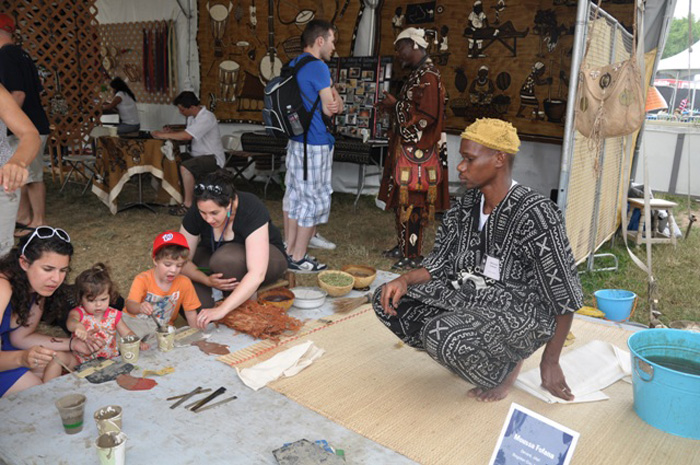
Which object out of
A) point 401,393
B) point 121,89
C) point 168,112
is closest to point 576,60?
point 401,393

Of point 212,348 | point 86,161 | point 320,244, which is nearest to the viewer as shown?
point 212,348

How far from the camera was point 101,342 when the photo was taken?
2439 mm

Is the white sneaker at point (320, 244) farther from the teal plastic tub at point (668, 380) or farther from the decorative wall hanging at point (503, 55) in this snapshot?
the teal plastic tub at point (668, 380)

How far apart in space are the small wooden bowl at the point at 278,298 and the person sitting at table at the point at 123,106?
5.46m

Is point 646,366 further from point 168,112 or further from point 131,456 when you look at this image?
point 168,112

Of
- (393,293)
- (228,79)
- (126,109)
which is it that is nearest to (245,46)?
(228,79)

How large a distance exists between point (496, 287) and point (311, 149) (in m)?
2.43

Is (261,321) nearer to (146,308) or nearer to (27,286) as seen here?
(146,308)

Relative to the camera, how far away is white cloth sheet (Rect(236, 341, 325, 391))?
224cm

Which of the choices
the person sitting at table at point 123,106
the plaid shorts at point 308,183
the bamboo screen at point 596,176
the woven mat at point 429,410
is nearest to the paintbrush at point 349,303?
the woven mat at point 429,410

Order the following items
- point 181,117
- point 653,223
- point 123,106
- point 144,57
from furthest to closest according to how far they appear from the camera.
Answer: point 144,57
point 181,117
point 123,106
point 653,223

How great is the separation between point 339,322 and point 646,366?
59.1 inches

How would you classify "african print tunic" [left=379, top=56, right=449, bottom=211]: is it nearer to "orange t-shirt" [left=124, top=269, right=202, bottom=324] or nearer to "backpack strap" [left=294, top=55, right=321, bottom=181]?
"backpack strap" [left=294, top=55, right=321, bottom=181]

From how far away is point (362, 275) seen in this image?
3.53 metres
